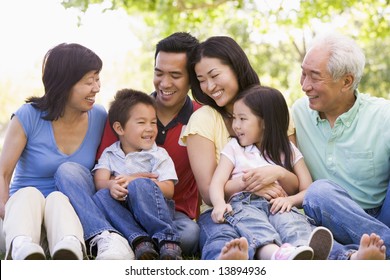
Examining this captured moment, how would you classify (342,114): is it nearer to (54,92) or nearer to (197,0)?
(54,92)

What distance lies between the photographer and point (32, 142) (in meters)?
3.88

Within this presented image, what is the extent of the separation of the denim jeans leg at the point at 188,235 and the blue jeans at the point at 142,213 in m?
0.10

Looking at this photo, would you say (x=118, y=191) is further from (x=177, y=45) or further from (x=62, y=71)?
(x=177, y=45)

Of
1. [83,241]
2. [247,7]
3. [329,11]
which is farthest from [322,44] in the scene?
[247,7]

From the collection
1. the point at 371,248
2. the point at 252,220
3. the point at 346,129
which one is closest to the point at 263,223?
the point at 252,220

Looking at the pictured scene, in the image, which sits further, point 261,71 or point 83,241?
point 261,71

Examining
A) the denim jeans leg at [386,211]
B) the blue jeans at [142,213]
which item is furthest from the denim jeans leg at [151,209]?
the denim jeans leg at [386,211]

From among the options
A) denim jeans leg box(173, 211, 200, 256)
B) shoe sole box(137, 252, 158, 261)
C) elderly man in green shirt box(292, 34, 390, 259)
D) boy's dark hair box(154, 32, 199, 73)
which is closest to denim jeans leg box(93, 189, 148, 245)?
shoe sole box(137, 252, 158, 261)

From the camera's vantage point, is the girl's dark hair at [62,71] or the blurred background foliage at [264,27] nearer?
the girl's dark hair at [62,71]

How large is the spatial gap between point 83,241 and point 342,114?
166 cm

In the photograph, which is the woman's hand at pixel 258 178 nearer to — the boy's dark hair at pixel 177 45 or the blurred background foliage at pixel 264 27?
the boy's dark hair at pixel 177 45

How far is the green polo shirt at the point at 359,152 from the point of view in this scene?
3793mm

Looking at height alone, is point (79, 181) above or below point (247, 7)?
below

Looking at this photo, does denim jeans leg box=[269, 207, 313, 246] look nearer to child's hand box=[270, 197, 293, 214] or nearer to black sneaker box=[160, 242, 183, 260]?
child's hand box=[270, 197, 293, 214]
